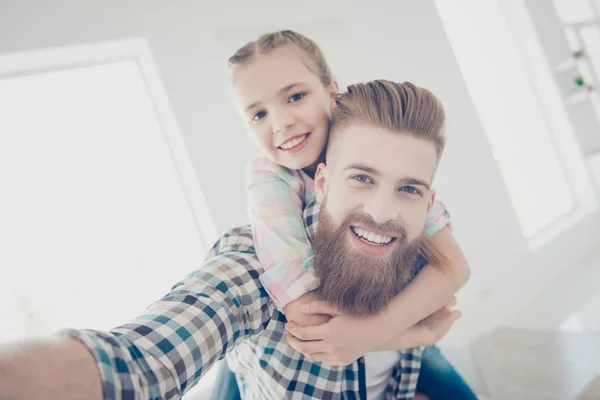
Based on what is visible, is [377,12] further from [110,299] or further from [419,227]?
[110,299]

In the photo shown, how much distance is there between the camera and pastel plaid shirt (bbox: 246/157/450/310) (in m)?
0.63

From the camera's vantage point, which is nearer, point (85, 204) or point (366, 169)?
point (366, 169)

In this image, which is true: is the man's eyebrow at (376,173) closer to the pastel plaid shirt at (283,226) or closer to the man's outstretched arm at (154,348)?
the pastel plaid shirt at (283,226)

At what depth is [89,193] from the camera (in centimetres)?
94

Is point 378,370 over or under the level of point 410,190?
under

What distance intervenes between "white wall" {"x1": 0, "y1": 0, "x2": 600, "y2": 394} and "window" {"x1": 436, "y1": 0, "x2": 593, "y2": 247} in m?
0.03

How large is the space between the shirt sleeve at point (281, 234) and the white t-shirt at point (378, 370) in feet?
0.65

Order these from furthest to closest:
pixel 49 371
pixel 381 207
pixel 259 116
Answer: pixel 259 116 < pixel 381 207 < pixel 49 371

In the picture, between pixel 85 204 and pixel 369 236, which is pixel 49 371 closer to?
pixel 369 236

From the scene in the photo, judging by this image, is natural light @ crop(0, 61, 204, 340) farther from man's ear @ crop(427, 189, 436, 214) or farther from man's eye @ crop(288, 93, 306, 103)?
man's ear @ crop(427, 189, 436, 214)

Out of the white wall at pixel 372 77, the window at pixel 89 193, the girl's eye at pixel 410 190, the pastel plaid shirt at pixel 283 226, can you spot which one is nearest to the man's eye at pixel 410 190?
the girl's eye at pixel 410 190

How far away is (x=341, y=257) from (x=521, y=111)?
0.70 meters

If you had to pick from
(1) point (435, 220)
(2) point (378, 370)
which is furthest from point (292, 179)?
(2) point (378, 370)

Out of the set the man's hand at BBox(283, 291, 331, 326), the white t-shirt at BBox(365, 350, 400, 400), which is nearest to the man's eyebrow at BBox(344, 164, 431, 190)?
the man's hand at BBox(283, 291, 331, 326)
